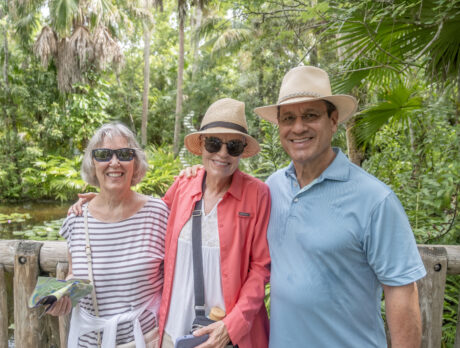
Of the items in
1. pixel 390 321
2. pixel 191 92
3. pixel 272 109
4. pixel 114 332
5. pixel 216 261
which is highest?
pixel 191 92

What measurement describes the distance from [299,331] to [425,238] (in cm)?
209

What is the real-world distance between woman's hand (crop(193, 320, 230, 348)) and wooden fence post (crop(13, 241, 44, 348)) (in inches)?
44.6

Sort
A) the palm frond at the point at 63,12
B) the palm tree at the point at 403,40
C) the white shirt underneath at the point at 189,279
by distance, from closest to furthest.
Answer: the white shirt underneath at the point at 189,279 < the palm tree at the point at 403,40 < the palm frond at the point at 63,12

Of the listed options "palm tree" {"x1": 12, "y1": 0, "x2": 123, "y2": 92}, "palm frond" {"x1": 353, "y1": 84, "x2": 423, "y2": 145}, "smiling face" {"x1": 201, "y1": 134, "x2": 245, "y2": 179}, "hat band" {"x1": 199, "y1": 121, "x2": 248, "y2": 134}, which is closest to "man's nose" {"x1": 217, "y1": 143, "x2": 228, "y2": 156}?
"smiling face" {"x1": 201, "y1": 134, "x2": 245, "y2": 179}

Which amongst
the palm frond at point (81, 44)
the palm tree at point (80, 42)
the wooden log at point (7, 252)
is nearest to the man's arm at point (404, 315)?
the wooden log at point (7, 252)

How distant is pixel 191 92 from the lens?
15.6 meters

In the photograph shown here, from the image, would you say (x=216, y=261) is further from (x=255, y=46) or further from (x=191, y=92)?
(x=191, y=92)

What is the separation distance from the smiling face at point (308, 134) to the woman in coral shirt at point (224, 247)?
11.4 inches

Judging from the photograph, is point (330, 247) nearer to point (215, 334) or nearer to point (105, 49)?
point (215, 334)

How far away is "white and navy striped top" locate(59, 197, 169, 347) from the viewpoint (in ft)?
6.13

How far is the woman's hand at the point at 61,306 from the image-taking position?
1.78 m

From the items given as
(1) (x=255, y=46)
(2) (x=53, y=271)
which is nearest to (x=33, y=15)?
(1) (x=255, y=46)

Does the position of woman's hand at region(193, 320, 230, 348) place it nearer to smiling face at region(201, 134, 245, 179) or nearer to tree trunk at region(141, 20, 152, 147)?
smiling face at region(201, 134, 245, 179)

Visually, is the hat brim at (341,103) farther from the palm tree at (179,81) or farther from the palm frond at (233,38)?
the palm frond at (233,38)
